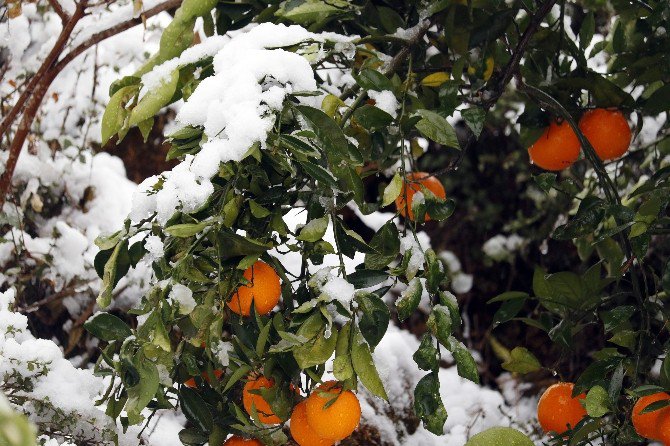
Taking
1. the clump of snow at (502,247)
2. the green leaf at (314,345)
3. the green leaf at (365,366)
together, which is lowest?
Answer: the clump of snow at (502,247)

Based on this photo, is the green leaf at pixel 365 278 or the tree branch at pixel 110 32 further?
the tree branch at pixel 110 32

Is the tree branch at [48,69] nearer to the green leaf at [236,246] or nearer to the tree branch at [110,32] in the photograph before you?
the tree branch at [110,32]

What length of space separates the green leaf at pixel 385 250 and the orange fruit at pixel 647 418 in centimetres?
39

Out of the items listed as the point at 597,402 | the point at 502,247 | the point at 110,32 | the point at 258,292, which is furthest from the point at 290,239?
the point at 502,247

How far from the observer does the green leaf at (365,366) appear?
79 cm

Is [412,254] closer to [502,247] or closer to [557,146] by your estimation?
[557,146]

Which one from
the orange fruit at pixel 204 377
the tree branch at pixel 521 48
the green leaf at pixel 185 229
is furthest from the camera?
the tree branch at pixel 521 48

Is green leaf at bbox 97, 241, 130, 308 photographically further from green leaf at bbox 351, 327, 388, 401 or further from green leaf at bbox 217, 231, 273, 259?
green leaf at bbox 351, 327, 388, 401

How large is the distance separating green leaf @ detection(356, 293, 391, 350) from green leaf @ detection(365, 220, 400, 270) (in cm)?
8

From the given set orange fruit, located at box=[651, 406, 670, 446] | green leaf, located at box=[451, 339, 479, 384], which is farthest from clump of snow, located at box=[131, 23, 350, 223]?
orange fruit, located at box=[651, 406, 670, 446]

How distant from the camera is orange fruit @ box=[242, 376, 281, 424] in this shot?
0.90m

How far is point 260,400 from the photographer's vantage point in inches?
36.2

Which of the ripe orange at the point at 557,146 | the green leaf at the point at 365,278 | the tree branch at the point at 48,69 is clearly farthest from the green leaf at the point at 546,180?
the tree branch at the point at 48,69

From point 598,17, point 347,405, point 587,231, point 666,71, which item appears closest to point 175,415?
point 347,405
